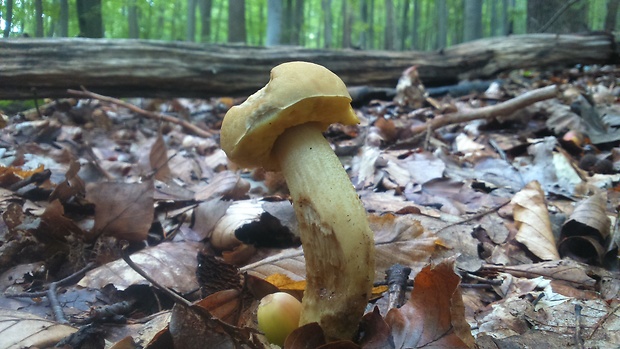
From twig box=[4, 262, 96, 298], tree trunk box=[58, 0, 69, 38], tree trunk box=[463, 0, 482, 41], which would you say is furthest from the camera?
tree trunk box=[463, 0, 482, 41]

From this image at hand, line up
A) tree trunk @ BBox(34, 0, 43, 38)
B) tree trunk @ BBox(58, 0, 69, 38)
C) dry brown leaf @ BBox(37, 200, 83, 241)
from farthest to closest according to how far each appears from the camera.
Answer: tree trunk @ BBox(58, 0, 69, 38)
tree trunk @ BBox(34, 0, 43, 38)
dry brown leaf @ BBox(37, 200, 83, 241)

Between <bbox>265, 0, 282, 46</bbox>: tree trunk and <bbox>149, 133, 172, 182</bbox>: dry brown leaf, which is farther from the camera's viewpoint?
<bbox>265, 0, 282, 46</bbox>: tree trunk

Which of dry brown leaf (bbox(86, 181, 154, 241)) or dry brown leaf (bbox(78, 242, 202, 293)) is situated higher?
dry brown leaf (bbox(86, 181, 154, 241))

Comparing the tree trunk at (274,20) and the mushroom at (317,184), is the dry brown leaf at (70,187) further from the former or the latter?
the tree trunk at (274,20)

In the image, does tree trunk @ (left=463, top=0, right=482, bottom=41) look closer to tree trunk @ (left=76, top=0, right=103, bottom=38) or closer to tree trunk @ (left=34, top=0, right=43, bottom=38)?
tree trunk @ (left=76, top=0, right=103, bottom=38)

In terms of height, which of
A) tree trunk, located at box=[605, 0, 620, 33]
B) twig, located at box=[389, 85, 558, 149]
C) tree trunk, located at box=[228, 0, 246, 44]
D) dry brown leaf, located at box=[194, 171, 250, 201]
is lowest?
dry brown leaf, located at box=[194, 171, 250, 201]

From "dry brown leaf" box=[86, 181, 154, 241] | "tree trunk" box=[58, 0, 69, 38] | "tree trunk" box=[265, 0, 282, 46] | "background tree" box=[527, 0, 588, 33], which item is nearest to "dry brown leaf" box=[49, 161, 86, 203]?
"dry brown leaf" box=[86, 181, 154, 241]

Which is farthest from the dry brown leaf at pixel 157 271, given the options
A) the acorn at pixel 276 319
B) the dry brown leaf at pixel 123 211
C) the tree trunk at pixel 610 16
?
the tree trunk at pixel 610 16
